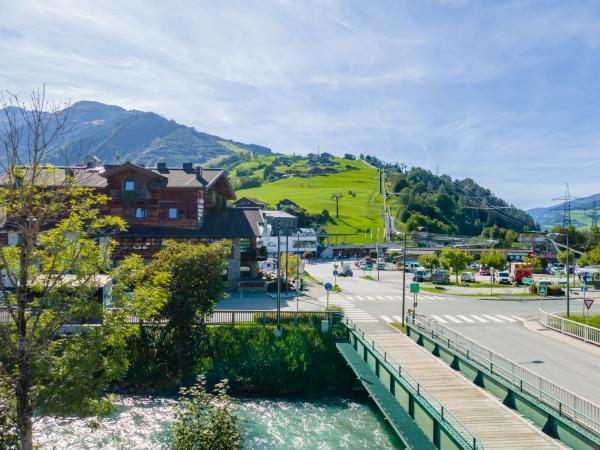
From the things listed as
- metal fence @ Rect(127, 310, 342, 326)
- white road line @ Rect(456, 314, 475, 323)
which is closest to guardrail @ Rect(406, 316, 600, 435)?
metal fence @ Rect(127, 310, 342, 326)

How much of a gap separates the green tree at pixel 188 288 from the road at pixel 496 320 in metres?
10.7

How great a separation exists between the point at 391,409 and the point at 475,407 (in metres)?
3.50

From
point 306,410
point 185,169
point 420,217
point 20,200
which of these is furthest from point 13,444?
point 420,217

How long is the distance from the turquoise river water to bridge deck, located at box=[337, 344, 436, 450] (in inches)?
72.5

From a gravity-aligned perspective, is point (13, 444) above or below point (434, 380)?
above

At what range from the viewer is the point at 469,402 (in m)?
18.8

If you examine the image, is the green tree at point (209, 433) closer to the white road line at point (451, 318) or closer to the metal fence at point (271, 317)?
the metal fence at point (271, 317)

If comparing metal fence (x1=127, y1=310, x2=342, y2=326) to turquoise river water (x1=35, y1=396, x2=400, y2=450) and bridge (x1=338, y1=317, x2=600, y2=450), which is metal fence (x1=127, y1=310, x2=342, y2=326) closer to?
bridge (x1=338, y1=317, x2=600, y2=450)

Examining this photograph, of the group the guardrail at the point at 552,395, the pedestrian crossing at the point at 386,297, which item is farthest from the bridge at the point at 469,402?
the pedestrian crossing at the point at 386,297

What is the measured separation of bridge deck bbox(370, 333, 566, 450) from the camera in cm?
1529

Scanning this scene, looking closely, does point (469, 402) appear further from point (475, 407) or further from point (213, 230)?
point (213, 230)

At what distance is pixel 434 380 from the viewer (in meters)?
21.5

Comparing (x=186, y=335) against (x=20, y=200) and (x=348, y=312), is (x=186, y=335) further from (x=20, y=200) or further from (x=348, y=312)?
(x=20, y=200)

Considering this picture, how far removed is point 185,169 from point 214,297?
27746mm
